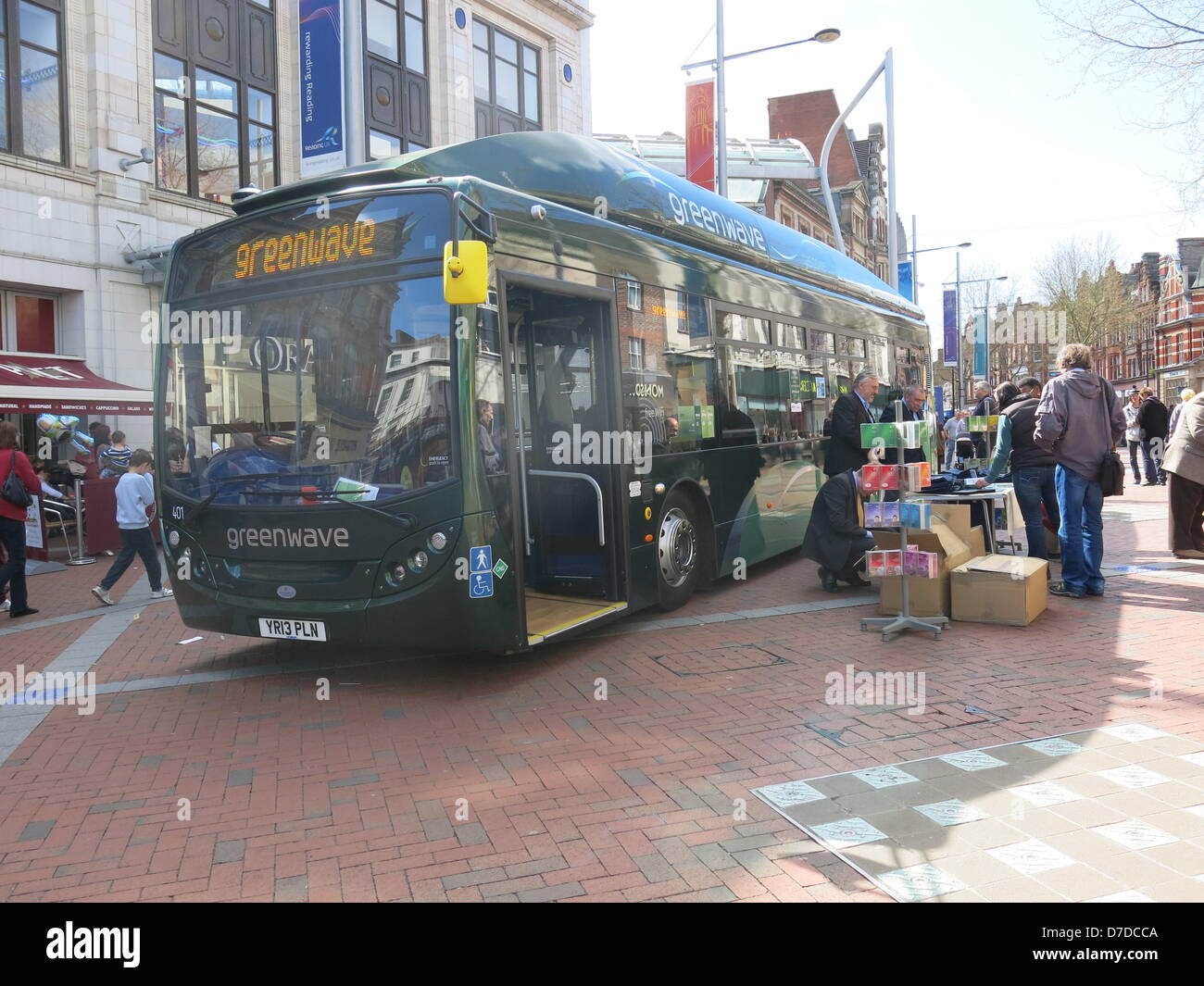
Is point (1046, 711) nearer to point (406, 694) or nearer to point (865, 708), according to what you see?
point (865, 708)

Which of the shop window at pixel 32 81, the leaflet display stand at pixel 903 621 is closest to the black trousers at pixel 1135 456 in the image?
the leaflet display stand at pixel 903 621

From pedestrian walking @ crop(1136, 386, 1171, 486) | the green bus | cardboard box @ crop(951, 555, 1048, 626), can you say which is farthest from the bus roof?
pedestrian walking @ crop(1136, 386, 1171, 486)

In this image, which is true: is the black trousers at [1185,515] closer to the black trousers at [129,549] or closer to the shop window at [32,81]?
the black trousers at [129,549]

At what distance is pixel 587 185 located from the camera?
728 centimetres

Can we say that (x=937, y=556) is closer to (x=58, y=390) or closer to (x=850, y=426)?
(x=850, y=426)

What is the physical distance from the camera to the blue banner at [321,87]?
11539 mm

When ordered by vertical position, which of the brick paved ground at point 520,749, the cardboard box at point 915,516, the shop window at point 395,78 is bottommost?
the brick paved ground at point 520,749

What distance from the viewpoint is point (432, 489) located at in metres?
5.56

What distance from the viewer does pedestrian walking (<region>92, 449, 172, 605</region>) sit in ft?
31.5

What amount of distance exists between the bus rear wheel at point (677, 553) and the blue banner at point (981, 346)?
112 feet

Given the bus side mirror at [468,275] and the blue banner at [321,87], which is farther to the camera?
the blue banner at [321,87]

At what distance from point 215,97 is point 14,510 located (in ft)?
40.8

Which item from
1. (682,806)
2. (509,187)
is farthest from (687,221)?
(682,806)

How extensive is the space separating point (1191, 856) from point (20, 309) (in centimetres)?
1788
